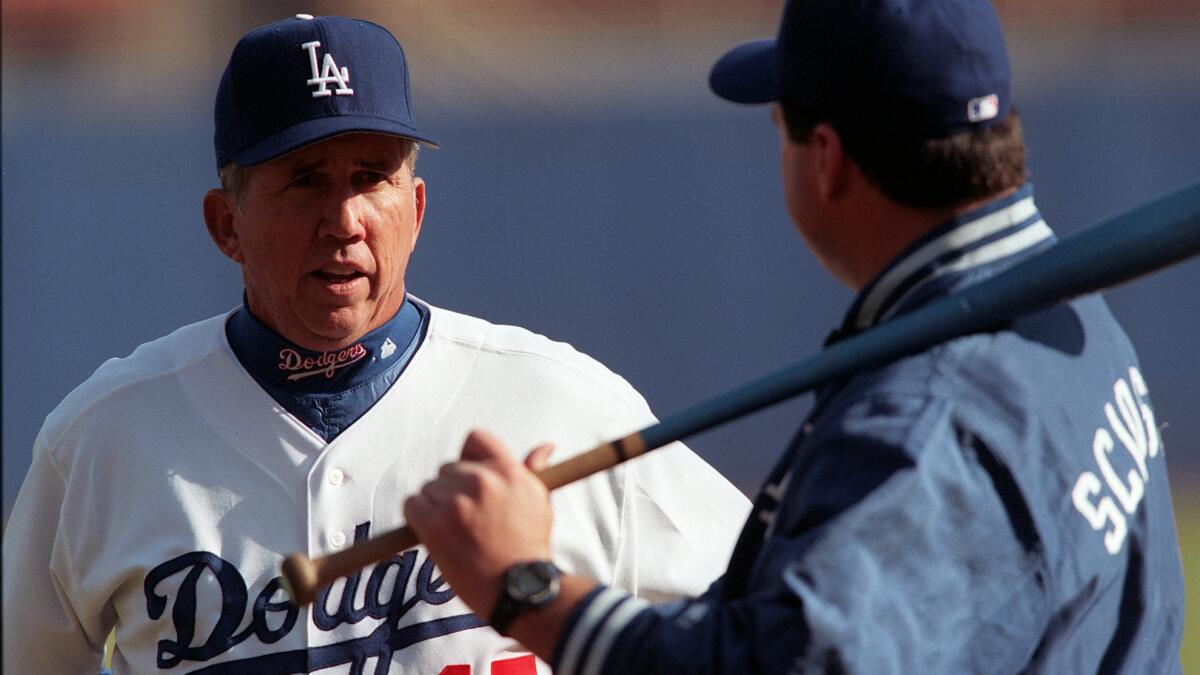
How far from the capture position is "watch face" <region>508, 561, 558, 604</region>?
164cm

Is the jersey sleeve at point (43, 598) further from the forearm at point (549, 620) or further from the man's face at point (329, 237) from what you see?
the forearm at point (549, 620)

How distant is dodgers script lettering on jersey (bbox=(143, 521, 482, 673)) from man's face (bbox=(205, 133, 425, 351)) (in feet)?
1.42

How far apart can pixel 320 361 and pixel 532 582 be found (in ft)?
3.68

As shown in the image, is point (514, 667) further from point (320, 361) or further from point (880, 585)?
point (880, 585)

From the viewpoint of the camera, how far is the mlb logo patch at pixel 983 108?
1.71 meters

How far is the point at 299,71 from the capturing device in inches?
106

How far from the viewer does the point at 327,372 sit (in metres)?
2.68

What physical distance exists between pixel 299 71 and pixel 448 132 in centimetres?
774

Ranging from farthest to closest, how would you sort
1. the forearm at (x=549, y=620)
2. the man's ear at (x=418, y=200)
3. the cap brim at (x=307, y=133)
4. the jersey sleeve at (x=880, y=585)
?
1. the man's ear at (x=418, y=200)
2. the cap brim at (x=307, y=133)
3. the forearm at (x=549, y=620)
4. the jersey sleeve at (x=880, y=585)

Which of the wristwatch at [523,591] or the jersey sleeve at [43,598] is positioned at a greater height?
the wristwatch at [523,591]

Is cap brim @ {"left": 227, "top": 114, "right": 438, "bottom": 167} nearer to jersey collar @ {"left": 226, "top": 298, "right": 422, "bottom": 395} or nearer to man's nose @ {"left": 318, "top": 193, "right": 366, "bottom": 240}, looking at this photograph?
man's nose @ {"left": 318, "top": 193, "right": 366, "bottom": 240}

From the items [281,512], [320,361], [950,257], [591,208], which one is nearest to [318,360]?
[320,361]

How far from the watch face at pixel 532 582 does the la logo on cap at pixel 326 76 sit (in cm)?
124

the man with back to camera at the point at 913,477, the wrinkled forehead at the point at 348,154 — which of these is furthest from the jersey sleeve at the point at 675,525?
the man with back to camera at the point at 913,477
